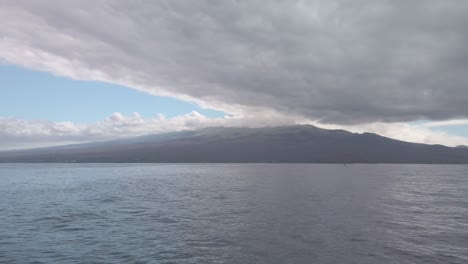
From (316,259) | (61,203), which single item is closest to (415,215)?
(316,259)

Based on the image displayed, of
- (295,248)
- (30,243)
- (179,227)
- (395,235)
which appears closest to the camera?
(295,248)

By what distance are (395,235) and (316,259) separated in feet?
54.2

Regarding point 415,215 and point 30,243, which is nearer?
point 30,243

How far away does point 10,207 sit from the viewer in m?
69.4

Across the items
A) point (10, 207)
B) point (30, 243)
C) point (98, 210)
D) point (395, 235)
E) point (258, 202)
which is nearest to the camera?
point (30, 243)

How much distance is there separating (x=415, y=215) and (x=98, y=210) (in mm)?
55934

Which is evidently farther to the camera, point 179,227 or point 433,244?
point 179,227

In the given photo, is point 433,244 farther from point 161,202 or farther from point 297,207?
point 161,202

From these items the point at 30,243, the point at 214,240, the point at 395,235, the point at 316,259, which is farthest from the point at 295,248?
the point at 30,243

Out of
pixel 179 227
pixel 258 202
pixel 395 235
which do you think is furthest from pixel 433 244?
pixel 258 202

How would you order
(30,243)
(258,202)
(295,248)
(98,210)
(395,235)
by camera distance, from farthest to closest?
(258,202) < (98,210) < (395,235) < (30,243) < (295,248)

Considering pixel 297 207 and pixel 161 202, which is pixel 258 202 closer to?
Result: pixel 297 207

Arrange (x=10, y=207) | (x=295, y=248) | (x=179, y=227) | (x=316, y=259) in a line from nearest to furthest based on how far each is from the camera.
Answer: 1. (x=316, y=259)
2. (x=295, y=248)
3. (x=179, y=227)
4. (x=10, y=207)

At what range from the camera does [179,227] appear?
158 ft
